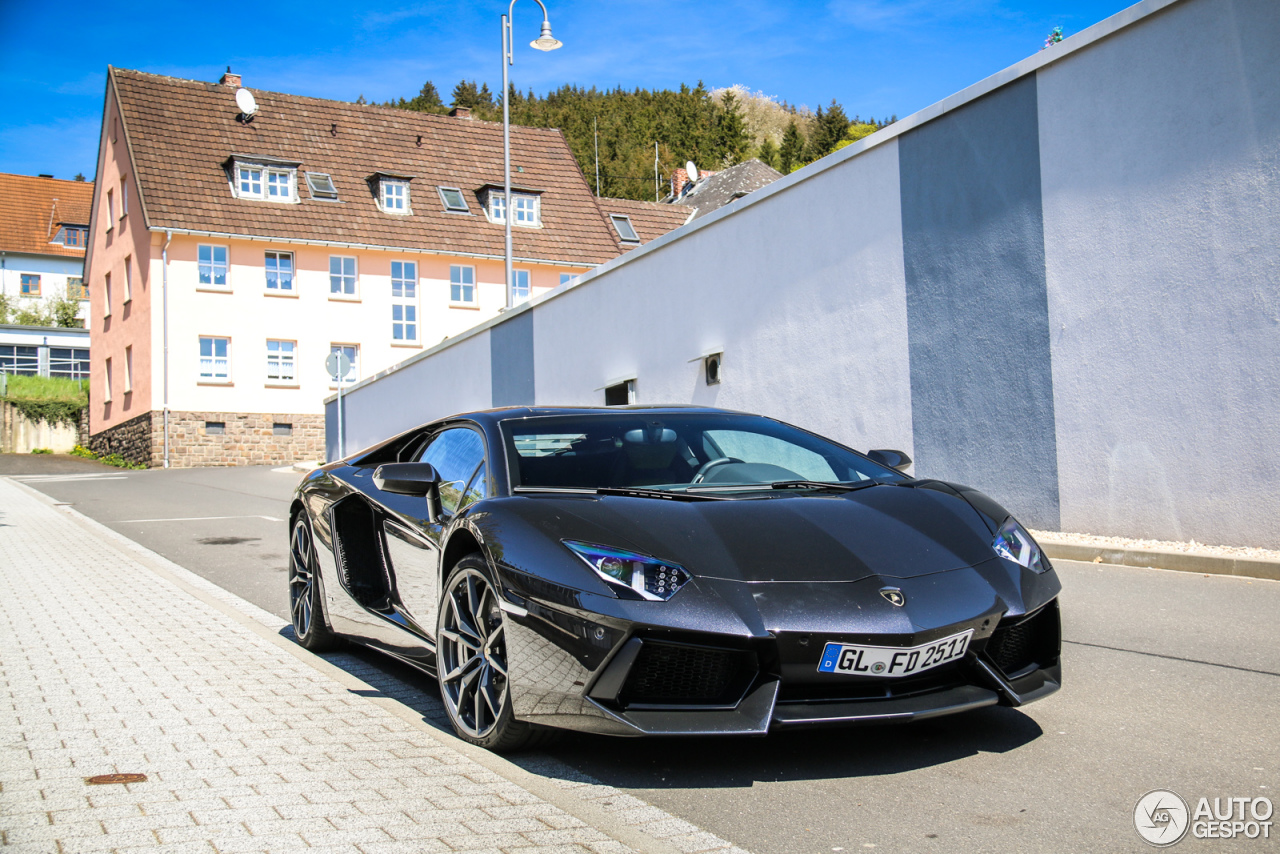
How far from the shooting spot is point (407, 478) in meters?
4.21

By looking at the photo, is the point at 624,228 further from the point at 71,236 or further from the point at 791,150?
the point at 791,150

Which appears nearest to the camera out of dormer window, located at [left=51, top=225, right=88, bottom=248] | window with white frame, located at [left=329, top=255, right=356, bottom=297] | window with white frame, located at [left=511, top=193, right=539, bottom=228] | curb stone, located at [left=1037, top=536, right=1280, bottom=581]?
curb stone, located at [left=1037, top=536, right=1280, bottom=581]

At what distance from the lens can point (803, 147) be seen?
331 ft

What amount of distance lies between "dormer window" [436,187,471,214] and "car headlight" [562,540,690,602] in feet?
129

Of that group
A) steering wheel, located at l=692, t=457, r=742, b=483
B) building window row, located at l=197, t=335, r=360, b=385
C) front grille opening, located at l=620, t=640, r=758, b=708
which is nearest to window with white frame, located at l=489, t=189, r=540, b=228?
building window row, located at l=197, t=335, r=360, b=385

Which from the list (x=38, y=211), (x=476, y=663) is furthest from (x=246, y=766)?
(x=38, y=211)

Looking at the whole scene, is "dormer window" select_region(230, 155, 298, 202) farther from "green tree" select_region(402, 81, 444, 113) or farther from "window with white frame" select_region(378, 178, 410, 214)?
"green tree" select_region(402, 81, 444, 113)

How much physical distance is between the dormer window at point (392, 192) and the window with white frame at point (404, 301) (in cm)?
206

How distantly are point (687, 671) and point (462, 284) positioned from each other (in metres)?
38.8

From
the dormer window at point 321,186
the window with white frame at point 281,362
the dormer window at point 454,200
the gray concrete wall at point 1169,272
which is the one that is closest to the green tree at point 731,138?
the dormer window at point 454,200

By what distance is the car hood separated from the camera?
336cm

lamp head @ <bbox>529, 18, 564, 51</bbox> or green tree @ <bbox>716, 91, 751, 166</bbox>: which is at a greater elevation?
green tree @ <bbox>716, 91, 751, 166</bbox>

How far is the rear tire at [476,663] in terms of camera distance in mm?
3615

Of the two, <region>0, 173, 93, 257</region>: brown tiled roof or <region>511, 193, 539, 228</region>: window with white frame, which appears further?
<region>0, 173, 93, 257</region>: brown tiled roof
